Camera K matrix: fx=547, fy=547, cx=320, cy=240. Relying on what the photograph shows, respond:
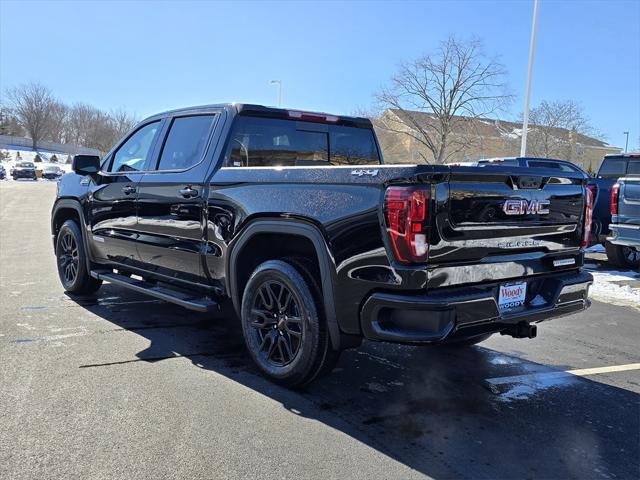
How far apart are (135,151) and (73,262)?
1.84 meters

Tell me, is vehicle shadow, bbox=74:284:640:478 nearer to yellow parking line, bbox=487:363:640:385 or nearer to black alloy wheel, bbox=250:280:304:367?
yellow parking line, bbox=487:363:640:385

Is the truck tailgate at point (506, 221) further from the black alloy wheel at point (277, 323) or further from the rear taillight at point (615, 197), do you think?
the rear taillight at point (615, 197)

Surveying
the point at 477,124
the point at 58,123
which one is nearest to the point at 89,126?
the point at 58,123

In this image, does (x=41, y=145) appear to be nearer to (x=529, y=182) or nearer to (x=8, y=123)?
(x=8, y=123)

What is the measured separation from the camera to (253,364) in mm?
4324

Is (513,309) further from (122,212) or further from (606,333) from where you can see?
(122,212)

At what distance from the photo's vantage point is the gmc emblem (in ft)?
11.0

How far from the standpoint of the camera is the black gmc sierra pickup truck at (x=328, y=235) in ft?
9.95

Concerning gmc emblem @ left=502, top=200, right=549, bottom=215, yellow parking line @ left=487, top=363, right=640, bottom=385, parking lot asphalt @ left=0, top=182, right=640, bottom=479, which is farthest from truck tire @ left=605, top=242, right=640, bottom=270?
gmc emblem @ left=502, top=200, right=549, bottom=215

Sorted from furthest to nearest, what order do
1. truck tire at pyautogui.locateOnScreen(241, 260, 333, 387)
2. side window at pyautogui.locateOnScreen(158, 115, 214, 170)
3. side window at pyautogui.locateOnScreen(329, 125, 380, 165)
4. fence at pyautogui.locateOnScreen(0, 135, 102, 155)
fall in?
fence at pyautogui.locateOnScreen(0, 135, 102, 155) < side window at pyautogui.locateOnScreen(329, 125, 380, 165) < side window at pyautogui.locateOnScreen(158, 115, 214, 170) < truck tire at pyautogui.locateOnScreen(241, 260, 333, 387)

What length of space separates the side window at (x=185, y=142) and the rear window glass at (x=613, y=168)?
10.8 meters

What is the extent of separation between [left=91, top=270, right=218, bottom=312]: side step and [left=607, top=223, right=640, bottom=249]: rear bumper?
6939mm

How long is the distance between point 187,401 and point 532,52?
21.4 meters

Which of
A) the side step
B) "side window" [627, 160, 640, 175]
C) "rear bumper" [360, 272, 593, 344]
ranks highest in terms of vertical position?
"side window" [627, 160, 640, 175]
